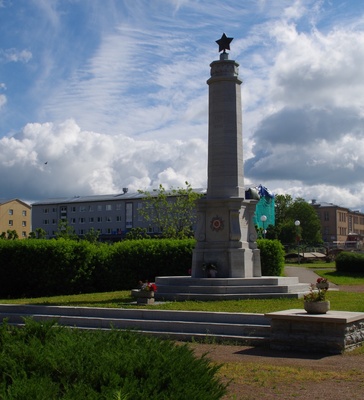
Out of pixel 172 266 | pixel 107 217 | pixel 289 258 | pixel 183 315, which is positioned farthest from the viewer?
pixel 107 217

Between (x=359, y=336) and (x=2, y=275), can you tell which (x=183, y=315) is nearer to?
(x=359, y=336)

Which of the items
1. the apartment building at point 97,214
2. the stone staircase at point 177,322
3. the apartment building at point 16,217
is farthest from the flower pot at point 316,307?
the apartment building at point 16,217

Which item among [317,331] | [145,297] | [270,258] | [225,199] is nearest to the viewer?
[317,331]

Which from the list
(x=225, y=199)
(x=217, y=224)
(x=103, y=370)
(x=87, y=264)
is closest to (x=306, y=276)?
(x=87, y=264)

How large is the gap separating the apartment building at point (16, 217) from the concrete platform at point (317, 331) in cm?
9494

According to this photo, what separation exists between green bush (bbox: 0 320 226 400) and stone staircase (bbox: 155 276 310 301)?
11510mm

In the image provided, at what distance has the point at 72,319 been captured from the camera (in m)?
15.0

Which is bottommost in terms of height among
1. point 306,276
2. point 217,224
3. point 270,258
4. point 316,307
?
point 306,276

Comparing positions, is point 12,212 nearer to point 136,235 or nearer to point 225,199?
point 136,235

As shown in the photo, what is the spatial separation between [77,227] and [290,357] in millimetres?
97320

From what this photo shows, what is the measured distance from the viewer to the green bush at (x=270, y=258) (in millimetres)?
28203

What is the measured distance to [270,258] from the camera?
2839 centimetres

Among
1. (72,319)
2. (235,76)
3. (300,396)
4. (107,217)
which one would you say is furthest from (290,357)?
A: (107,217)

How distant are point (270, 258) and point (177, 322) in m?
15.3
